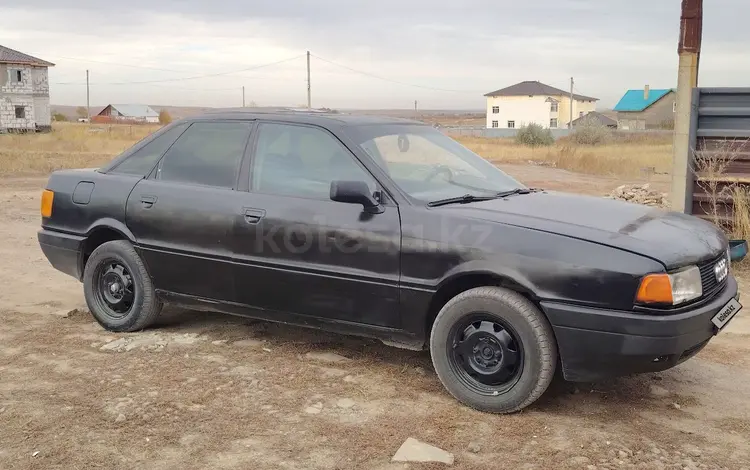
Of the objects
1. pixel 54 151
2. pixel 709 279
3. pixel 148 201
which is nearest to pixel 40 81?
pixel 54 151

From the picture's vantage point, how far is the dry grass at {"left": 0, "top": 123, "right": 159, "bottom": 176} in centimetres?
2186

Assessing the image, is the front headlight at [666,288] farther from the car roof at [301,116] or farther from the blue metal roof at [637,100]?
the blue metal roof at [637,100]

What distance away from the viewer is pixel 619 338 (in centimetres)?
365

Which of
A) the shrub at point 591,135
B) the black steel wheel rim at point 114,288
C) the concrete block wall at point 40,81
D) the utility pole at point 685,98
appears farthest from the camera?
the concrete block wall at point 40,81

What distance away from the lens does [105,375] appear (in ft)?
15.1

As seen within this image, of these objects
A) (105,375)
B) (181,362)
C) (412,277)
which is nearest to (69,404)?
(105,375)

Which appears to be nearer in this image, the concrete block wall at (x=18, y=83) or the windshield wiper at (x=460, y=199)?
the windshield wiper at (x=460, y=199)

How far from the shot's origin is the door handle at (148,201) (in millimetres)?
5188

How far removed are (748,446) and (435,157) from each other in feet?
8.34

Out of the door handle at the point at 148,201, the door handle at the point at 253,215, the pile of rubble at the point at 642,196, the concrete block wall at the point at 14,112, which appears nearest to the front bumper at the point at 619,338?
the door handle at the point at 253,215

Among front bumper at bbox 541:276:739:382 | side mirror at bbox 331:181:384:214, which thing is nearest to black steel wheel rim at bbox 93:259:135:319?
side mirror at bbox 331:181:384:214

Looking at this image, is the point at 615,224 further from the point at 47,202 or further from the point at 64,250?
the point at 47,202

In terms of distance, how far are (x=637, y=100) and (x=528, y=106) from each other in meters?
16.8

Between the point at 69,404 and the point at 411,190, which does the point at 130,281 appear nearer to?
the point at 69,404
